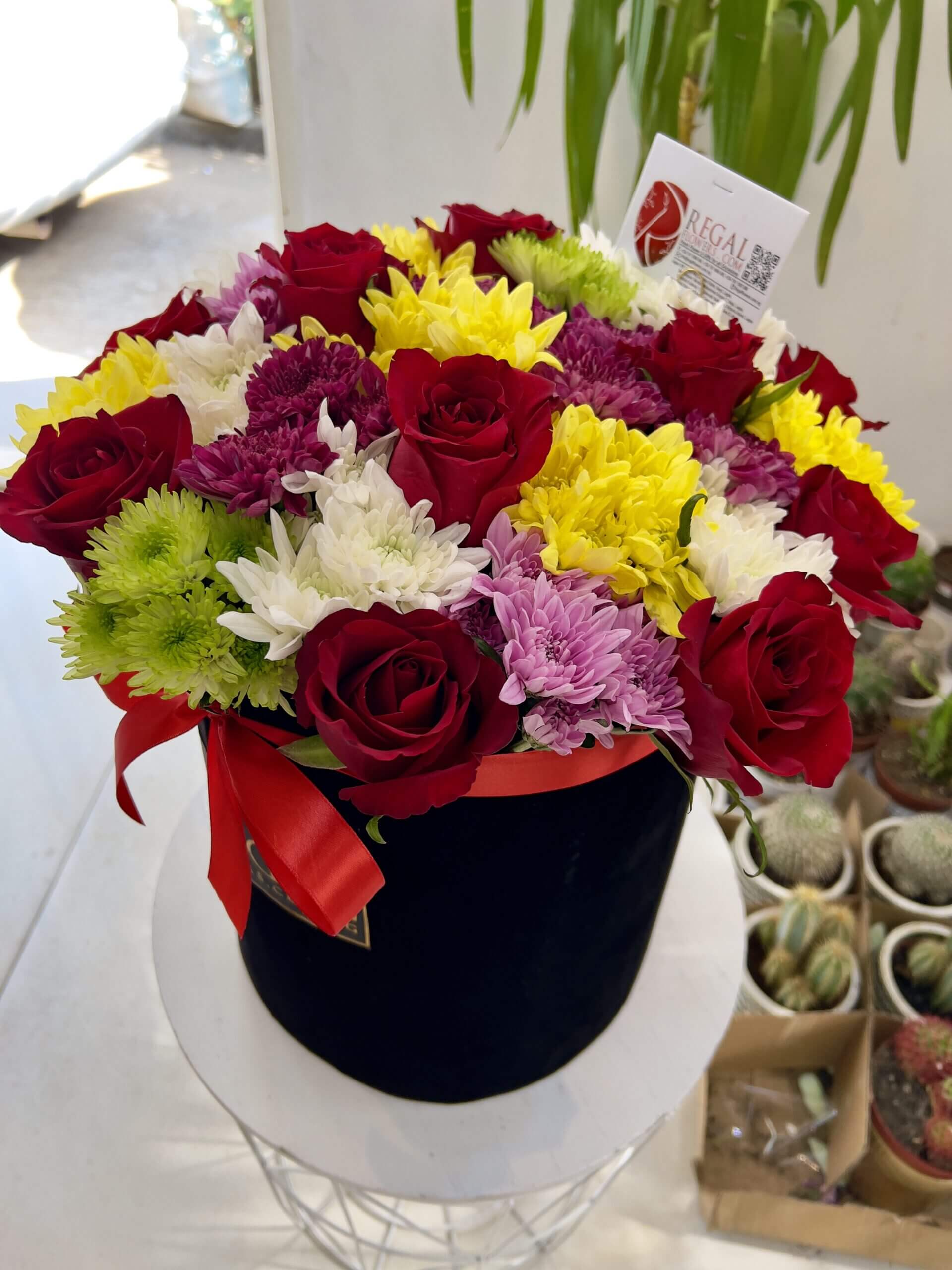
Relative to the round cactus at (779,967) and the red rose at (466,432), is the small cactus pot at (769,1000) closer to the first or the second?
the round cactus at (779,967)

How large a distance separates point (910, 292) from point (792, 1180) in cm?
140

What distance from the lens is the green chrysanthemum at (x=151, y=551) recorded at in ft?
1.44

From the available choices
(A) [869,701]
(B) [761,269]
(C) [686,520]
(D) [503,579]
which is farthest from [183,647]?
(A) [869,701]

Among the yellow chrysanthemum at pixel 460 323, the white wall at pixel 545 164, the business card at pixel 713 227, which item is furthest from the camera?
the white wall at pixel 545 164

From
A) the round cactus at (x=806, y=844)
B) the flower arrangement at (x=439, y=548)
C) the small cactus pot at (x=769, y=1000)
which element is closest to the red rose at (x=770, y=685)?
the flower arrangement at (x=439, y=548)

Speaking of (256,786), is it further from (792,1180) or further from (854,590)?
(792,1180)

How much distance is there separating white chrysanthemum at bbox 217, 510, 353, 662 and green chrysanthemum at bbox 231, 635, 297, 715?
0.01 meters

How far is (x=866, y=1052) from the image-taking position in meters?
1.04

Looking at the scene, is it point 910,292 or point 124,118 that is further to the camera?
point 124,118

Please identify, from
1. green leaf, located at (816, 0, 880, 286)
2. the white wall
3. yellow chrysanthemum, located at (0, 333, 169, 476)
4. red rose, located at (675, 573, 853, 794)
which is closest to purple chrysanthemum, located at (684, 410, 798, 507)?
red rose, located at (675, 573, 853, 794)

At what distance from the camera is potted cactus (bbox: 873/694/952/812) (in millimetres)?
1354

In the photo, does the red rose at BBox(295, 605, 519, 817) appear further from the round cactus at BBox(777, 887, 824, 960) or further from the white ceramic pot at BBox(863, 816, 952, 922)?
the white ceramic pot at BBox(863, 816, 952, 922)

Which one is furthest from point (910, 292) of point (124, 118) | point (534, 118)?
point (124, 118)

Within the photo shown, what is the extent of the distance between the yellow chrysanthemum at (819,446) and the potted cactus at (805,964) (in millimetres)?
657
